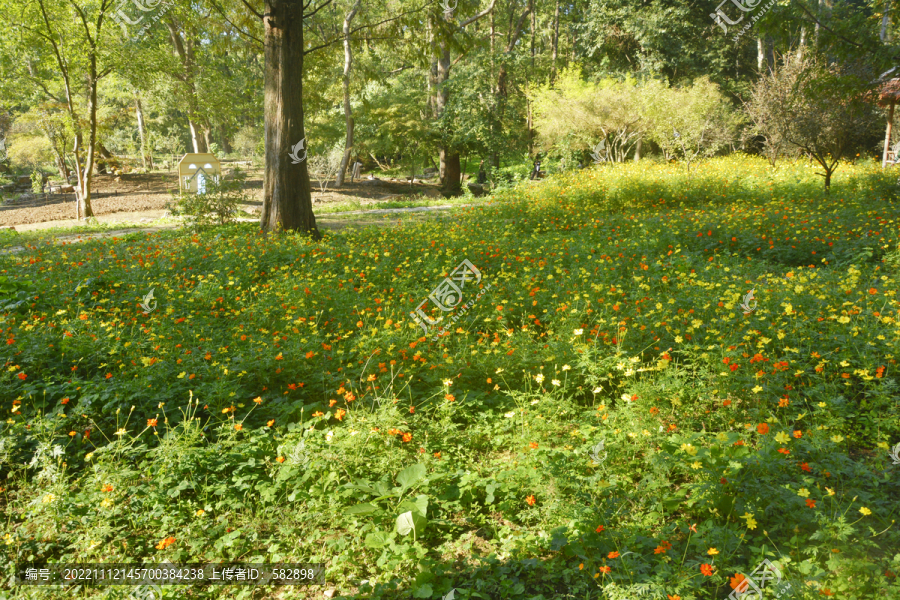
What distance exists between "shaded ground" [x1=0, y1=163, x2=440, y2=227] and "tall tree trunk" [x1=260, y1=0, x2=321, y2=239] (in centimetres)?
663

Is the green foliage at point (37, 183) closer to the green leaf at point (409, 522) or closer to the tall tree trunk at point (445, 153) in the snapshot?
the tall tree trunk at point (445, 153)

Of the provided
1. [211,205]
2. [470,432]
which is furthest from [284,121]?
[470,432]

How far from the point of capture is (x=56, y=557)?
264 cm

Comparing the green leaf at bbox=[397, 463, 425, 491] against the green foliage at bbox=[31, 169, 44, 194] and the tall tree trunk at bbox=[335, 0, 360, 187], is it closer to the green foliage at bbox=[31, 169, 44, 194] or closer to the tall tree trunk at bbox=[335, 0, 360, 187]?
the tall tree trunk at bbox=[335, 0, 360, 187]

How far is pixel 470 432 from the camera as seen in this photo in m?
3.49

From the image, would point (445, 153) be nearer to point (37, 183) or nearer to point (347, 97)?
point (347, 97)

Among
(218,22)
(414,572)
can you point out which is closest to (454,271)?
(414,572)

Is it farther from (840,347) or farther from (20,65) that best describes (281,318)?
(20,65)

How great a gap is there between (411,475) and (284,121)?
296 inches

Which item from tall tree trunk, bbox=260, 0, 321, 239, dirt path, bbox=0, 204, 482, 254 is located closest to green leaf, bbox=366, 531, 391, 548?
tall tree trunk, bbox=260, 0, 321, 239

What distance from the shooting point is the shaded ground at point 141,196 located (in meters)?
16.5

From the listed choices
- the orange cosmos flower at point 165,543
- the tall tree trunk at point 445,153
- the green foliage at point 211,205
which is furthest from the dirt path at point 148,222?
the tall tree trunk at point 445,153

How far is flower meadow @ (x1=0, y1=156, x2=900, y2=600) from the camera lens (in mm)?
2465

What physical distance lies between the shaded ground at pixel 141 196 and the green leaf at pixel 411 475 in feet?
44.3
